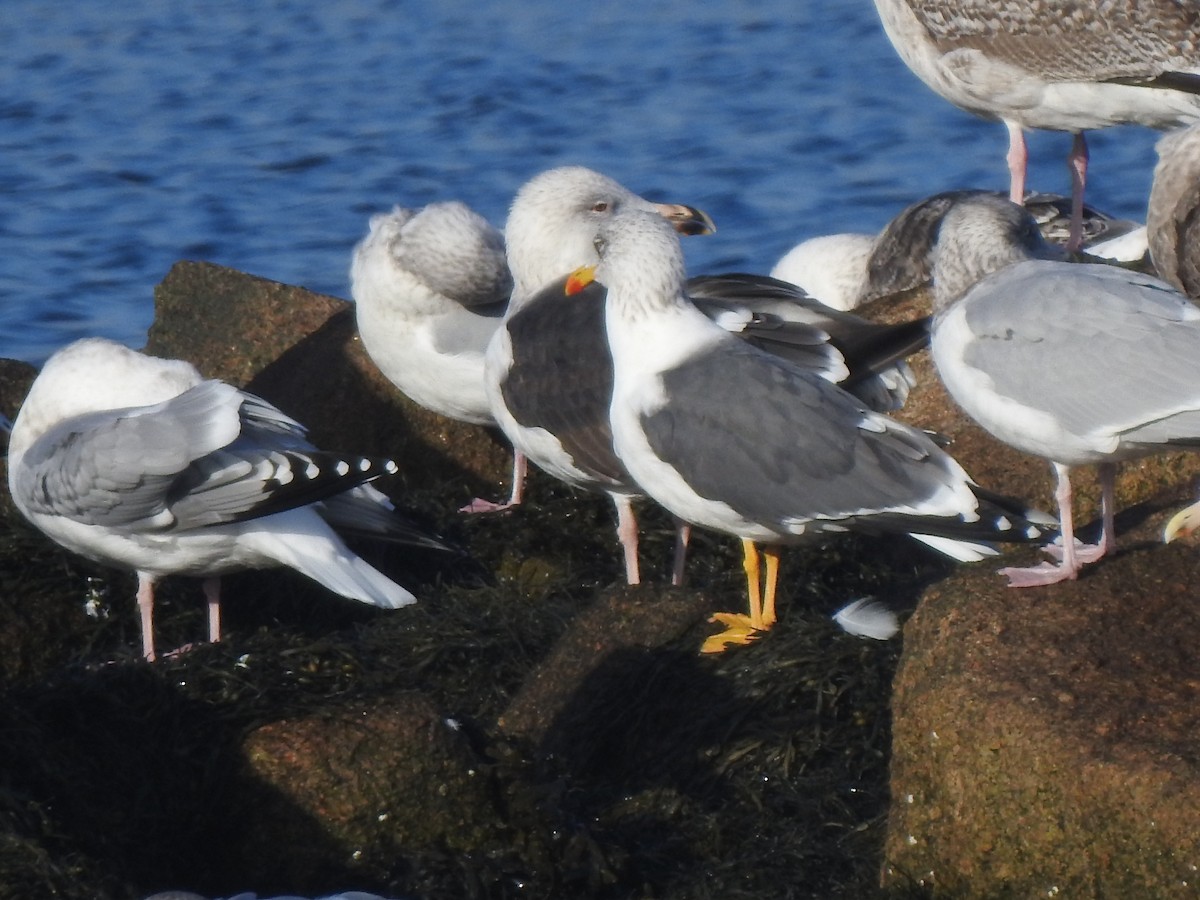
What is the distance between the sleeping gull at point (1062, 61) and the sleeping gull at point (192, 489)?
3.66 metres

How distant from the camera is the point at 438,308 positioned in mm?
7184

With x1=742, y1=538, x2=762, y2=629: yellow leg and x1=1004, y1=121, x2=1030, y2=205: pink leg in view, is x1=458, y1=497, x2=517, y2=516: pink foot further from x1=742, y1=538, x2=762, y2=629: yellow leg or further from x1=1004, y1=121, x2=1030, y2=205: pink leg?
x1=1004, y1=121, x2=1030, y2=205: pink leg

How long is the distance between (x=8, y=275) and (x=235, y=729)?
8928 mm

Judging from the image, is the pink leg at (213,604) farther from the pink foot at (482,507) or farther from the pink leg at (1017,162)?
the pink leg at (1017,162)

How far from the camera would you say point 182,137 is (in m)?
14.7

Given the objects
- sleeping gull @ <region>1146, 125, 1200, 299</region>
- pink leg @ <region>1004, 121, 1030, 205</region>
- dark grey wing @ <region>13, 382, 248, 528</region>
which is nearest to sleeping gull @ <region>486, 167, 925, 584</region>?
dark grey wing @ <region>13, 382, 248, 528</region>

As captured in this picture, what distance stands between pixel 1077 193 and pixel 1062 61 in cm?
58

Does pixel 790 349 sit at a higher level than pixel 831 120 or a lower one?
higher

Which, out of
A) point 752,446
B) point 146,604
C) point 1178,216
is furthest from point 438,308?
point 1178,216

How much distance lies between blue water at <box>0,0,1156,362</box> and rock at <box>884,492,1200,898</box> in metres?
8.17

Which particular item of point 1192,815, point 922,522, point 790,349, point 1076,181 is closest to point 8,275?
point 1076,181

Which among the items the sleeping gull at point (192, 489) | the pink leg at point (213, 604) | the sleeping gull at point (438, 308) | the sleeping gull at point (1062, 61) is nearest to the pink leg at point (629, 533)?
the sleeping gull at point (192, 489)

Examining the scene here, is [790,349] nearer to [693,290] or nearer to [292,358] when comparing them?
[693,290]

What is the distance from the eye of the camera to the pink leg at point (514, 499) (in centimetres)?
686
